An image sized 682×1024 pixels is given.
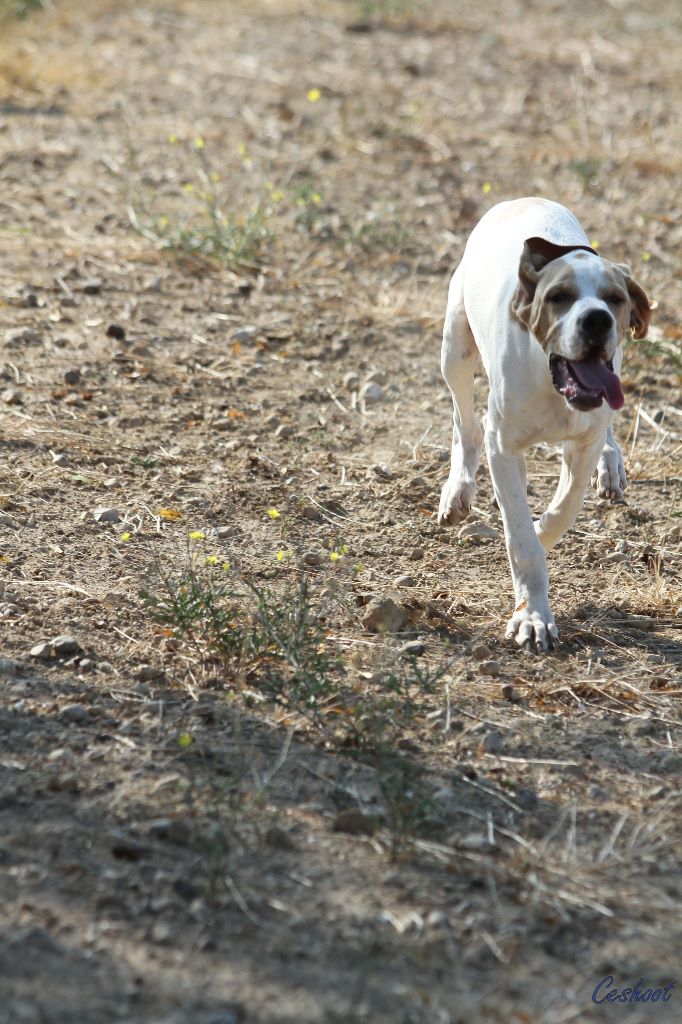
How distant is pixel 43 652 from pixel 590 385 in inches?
72.5

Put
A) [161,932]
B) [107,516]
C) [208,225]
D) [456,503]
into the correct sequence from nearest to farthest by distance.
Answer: [161,932], [107,516], [456,503], [208,225]

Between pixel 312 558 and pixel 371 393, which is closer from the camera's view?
pixel 312 558

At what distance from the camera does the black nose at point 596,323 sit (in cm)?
394

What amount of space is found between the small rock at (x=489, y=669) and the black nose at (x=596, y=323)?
1093 mm

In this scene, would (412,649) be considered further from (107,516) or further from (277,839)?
(107,516)

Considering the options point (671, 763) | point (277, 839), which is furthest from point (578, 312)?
point (277, 839)

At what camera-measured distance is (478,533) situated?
17.3 feet

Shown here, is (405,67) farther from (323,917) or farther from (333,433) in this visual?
(323,917)

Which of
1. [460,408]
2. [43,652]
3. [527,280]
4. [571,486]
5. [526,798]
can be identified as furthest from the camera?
[460,408]

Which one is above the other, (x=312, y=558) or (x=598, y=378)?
(x=598, y=378)

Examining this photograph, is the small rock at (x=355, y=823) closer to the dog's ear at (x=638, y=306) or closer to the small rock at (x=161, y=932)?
the small rock at (x=161, y=932)

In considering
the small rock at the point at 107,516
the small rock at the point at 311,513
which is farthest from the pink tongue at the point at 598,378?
the small rock at the point at 107,516

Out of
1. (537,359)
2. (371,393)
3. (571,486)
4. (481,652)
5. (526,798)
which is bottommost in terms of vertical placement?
(371,393)

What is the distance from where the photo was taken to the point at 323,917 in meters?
3.09
